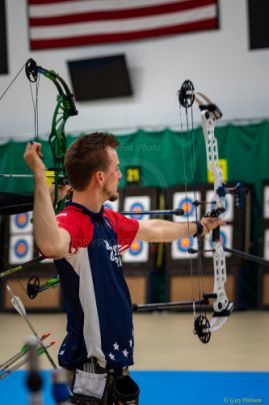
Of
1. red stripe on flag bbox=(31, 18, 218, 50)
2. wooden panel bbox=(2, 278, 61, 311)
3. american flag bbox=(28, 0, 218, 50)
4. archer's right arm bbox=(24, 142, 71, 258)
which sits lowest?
wooden panel bbox=(2, 278, 61, 311)

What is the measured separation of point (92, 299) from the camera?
5.89ft

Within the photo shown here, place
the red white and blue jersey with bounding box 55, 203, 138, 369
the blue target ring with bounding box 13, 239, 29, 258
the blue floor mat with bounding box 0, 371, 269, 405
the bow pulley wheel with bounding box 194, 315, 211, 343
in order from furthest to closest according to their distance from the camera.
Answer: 1. the blue target ring with bounding box 13, 239, 29, 258
2. the blue floor mat with bounding box 0, 371, 269, 405
3. the bow pulley wheel with bounding box 194, 315, 211, 343
4. the red white and blue jersey with bounding box 55, 203, 138, 369

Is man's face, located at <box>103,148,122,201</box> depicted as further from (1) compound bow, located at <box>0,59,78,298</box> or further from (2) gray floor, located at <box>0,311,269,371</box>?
(2) gray floor, located at <box>0,311,269,371</box>

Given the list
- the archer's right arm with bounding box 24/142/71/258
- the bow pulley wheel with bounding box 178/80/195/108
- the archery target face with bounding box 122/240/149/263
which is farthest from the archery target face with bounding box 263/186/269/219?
the archer's right arm with bounding box 24/142/71/258

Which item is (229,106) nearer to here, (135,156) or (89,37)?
(135,156)

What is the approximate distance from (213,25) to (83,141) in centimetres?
682

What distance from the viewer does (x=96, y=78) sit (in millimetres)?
8539

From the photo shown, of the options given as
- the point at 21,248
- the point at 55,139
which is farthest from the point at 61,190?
the point at 21,248

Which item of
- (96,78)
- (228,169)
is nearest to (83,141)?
(228,169)

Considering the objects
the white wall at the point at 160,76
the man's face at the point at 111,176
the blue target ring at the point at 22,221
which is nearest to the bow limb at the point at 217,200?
the man's face at the point at 111,176

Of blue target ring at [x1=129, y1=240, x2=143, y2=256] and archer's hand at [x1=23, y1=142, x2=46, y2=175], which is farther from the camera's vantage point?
blue target ring at [x1=129, y1=240, x2=143, y2=256]

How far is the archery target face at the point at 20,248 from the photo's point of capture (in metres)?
8.40

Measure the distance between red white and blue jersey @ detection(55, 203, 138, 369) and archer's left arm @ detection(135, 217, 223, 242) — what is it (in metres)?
0.31

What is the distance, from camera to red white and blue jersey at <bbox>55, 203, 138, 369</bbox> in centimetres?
180
